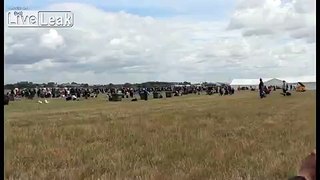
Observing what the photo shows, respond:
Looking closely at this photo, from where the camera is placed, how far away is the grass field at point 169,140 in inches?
90.4

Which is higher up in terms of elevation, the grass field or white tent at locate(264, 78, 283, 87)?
white tent at locate(264, 78, 283, 87)

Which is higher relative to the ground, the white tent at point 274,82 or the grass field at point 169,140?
the white tent at point 274,82

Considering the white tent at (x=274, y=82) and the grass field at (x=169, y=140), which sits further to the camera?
the grass field at (x=169, y=140)

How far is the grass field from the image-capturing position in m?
2.30

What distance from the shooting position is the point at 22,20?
5.29 feet

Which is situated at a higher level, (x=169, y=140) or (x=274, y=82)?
(x=274, y=82)

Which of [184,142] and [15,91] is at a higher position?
Result: [15,91]

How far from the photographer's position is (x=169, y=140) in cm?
256

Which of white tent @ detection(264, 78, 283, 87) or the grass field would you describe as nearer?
white tent @ detection(264, 78, 283, 87)

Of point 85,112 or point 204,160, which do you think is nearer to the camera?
point 204,160
